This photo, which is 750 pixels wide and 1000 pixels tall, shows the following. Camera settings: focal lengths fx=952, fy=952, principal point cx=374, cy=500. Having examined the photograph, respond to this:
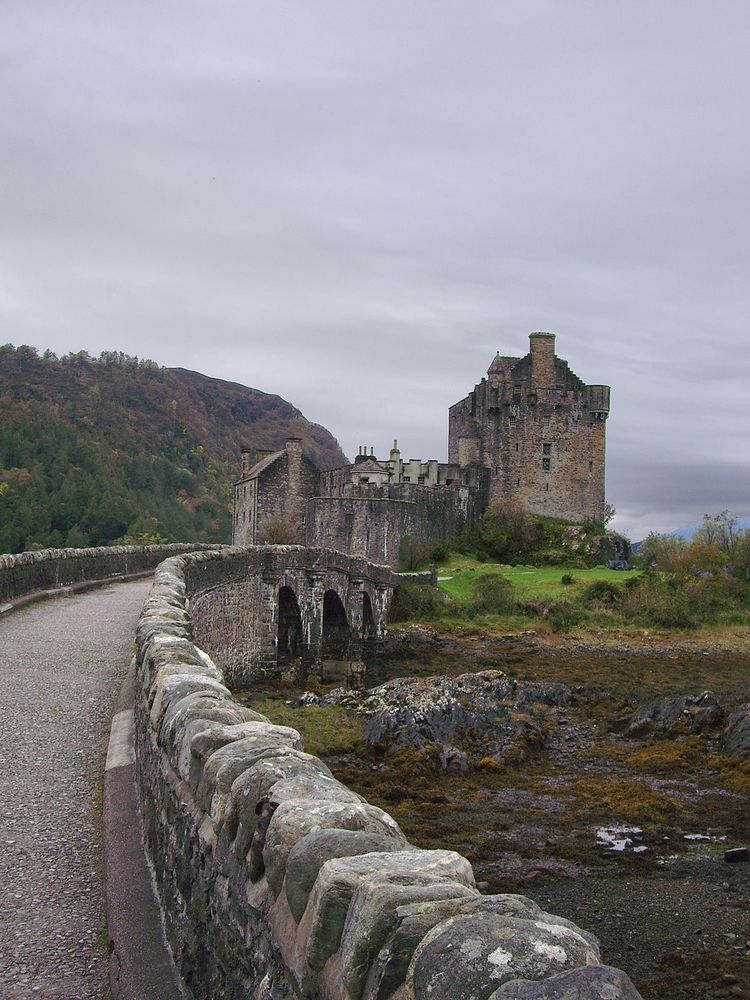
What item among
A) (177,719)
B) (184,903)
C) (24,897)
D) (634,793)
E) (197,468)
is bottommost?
(634,793)

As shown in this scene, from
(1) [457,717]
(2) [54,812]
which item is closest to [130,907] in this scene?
(2) [54,812]

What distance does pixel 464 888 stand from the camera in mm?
1979

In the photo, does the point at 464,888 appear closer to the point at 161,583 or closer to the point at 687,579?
the point at 161,583

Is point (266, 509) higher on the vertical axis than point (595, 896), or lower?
higher

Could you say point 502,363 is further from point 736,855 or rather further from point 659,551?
point 736,855

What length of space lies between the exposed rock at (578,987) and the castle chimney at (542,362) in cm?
5118

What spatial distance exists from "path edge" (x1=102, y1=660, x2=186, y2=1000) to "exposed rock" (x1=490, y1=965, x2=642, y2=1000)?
83.5 inches

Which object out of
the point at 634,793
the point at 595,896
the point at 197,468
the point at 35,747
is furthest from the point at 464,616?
the point at 197,468

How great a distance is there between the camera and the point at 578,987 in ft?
4.99

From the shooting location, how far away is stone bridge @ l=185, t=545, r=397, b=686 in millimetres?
17875

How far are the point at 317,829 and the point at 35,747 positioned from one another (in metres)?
4.68

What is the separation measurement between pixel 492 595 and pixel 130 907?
3459 centimetres

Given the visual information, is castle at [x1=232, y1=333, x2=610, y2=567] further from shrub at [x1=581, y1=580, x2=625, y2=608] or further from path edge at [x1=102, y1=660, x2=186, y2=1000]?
path edge at [x1=102, y1=660, x2=186, y2=1000]

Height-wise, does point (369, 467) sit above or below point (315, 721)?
above
